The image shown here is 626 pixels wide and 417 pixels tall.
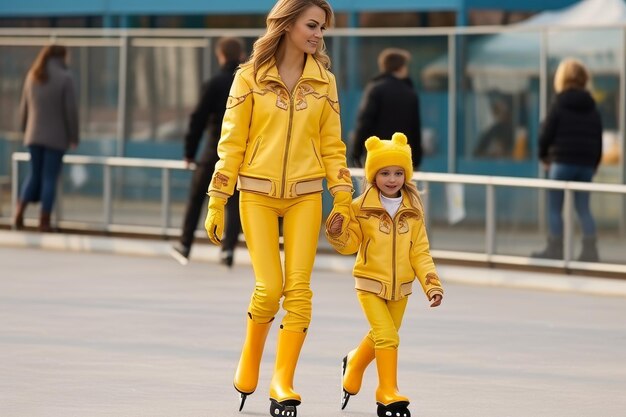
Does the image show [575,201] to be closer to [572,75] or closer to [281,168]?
[572,75]

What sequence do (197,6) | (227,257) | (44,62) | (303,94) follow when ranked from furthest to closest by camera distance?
1. (197,6)
2. (44,62)
3. (227,257)
4. (303,94)

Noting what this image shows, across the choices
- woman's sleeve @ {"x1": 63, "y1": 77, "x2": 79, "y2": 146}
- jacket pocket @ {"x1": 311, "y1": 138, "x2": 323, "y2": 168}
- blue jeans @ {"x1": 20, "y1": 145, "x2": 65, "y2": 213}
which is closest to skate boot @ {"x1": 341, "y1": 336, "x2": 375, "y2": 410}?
jacket pocket @ {"x1": 311, "y1": 138, "x2": 323, "y2": 168}

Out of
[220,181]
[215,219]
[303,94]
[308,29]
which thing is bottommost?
[215,219]

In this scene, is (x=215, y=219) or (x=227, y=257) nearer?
(x=215, y=219)

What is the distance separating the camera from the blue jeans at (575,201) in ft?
46.6

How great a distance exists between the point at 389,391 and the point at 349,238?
24.9 inches

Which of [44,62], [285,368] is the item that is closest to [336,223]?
[285,368]

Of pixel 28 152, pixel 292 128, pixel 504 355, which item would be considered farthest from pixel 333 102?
pixel 28 152

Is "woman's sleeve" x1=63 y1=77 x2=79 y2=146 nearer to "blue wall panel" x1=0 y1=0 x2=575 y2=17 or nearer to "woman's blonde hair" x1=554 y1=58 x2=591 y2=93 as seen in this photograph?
"woman's blonde hair" x1=554 y1=58 x2=591 y2=93

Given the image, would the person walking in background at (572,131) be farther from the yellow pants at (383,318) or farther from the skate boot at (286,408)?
the skate boot at (286,408)

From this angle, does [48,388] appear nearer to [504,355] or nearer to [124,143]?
[504,355]

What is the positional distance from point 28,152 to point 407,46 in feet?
12.3

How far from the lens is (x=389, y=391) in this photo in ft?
24.7

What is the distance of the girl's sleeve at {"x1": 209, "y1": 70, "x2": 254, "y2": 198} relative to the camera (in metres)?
7.60
